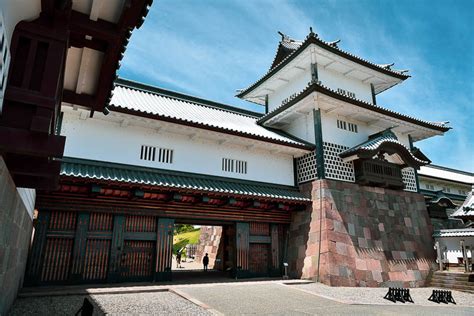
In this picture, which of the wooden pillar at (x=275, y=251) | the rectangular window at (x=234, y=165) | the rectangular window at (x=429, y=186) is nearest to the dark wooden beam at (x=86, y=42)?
the rectangular window at (x=234, y=165)

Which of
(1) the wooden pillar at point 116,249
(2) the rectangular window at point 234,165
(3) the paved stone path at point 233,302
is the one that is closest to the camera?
(3) the paved stone path at point 233,302

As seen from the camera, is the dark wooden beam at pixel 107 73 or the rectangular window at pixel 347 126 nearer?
the dark wooden beam at pixel 107 73

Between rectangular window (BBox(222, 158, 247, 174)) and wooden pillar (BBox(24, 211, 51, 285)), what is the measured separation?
24.6 feet

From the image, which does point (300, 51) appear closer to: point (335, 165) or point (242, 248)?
point (335, 165)

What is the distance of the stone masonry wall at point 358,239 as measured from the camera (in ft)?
45.7

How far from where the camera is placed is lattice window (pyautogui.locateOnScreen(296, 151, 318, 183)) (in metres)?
16.1

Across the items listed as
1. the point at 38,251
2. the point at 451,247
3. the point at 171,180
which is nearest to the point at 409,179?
the point at 451,247

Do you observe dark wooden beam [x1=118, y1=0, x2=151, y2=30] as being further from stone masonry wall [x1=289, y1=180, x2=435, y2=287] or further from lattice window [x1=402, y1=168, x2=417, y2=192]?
lattice window [x1=402, y1=168, x2=417, y2=192]

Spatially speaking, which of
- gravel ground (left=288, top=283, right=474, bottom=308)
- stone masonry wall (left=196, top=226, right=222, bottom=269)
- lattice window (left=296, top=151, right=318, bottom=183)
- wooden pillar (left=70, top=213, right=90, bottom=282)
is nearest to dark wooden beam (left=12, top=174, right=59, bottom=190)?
wooden pillar (left=70, top=213, right=90, bottom=282)

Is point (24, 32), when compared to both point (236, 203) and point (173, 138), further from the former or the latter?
point (236, 203)

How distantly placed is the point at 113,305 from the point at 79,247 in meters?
4.01

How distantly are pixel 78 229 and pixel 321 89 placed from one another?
40.6 feet

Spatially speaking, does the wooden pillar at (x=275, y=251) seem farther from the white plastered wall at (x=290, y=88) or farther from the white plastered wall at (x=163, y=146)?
the white plastered wall at (x=290, y=88)

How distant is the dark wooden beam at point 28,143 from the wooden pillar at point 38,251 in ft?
27.4
